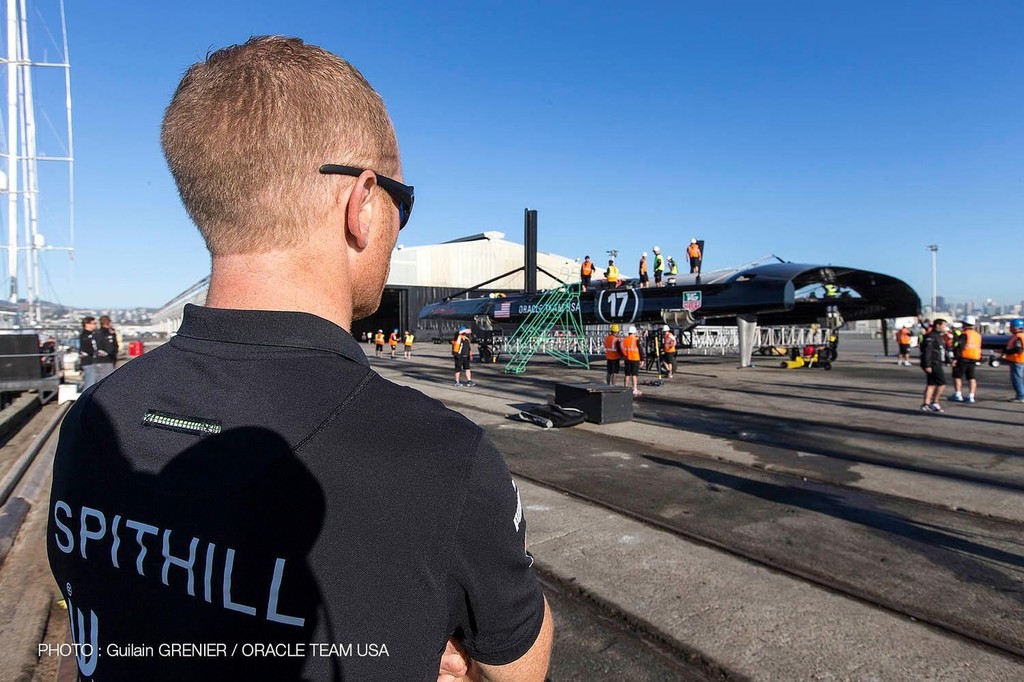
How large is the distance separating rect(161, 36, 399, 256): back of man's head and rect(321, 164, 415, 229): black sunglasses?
0.6 inches

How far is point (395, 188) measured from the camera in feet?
3.98

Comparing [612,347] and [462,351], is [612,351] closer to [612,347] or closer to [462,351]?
[612,347]

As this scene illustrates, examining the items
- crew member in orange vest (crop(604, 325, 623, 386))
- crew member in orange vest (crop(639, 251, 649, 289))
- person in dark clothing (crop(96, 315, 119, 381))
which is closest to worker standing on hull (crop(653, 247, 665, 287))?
crew member in orange vest (crop(639, 251, 649, 289))

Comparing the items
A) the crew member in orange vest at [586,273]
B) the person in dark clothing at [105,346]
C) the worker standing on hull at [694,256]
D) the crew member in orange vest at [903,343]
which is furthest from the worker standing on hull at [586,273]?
the person in dark clothing at [105,346]

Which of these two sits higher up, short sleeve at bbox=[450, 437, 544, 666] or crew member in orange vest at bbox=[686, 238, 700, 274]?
crew member in orange vest at bbox=[686, 238, 700, 274]

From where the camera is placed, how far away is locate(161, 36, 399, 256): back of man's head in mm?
1075

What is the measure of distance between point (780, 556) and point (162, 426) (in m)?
4.65

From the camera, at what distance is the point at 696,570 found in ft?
13.8

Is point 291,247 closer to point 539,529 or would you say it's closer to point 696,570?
point 696,570

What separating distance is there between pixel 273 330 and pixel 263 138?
0.36m

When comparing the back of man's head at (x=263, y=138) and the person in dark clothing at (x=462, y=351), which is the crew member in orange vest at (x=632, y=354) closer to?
the person in dark clothing at (x=462, y=351)

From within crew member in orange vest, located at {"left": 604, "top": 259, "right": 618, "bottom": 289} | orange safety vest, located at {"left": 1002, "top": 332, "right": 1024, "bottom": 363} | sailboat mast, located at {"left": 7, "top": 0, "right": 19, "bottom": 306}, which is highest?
sailboat mast, located at {"left": 7, "top": 0, "right": 19, "bottom": 306}

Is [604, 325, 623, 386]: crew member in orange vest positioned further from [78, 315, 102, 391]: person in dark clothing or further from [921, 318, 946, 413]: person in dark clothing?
[78, 315, 102, 391]: person in dark clothing

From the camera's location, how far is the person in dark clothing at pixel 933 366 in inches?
425
